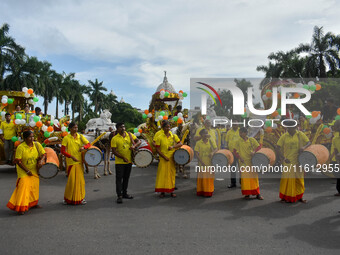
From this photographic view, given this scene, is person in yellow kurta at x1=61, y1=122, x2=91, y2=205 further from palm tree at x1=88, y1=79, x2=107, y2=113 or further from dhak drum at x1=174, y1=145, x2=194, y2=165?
palm tree at x1=88, y1=79, x2=107, y2=113

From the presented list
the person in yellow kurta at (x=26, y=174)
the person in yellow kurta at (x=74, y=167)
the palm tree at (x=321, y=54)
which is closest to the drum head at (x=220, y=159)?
the person in yellow kurta at (x=74, y=167)

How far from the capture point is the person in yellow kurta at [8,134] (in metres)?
9.08

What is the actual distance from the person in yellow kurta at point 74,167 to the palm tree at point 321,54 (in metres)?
25.9

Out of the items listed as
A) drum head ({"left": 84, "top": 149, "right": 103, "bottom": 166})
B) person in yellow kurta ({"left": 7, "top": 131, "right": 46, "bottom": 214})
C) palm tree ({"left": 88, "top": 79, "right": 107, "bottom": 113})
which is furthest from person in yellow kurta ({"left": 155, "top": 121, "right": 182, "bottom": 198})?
palm tree ({"left": 88, "top": 79, "right": 107, "bottom": 113})

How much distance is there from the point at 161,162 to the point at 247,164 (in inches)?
75.7

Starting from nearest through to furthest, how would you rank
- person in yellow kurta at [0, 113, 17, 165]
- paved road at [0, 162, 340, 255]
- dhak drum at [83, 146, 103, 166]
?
1. paved road at [0, 162, 340, 255]
2. dhak drum at [83, 146, 103, 166]
3. person in yellow kurta at [0, 113, 17, 165]

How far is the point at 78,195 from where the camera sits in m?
5.73

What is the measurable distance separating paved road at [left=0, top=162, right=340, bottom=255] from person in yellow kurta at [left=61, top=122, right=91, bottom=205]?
0.22 metres

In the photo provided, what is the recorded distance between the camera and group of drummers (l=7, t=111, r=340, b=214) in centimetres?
527

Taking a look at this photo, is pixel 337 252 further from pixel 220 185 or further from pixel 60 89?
pixel 60 89

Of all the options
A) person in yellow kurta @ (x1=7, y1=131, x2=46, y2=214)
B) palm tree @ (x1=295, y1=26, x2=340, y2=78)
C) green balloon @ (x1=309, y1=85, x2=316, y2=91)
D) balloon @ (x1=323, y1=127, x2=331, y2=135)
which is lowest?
person in yellow kurta @ (x1=7, y1=131, x2=46, y2=214)

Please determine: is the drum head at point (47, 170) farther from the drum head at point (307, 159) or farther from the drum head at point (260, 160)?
the drum head at point (307, 159)

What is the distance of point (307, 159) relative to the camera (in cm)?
559

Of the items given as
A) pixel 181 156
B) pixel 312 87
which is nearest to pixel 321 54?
pixel 312 87
